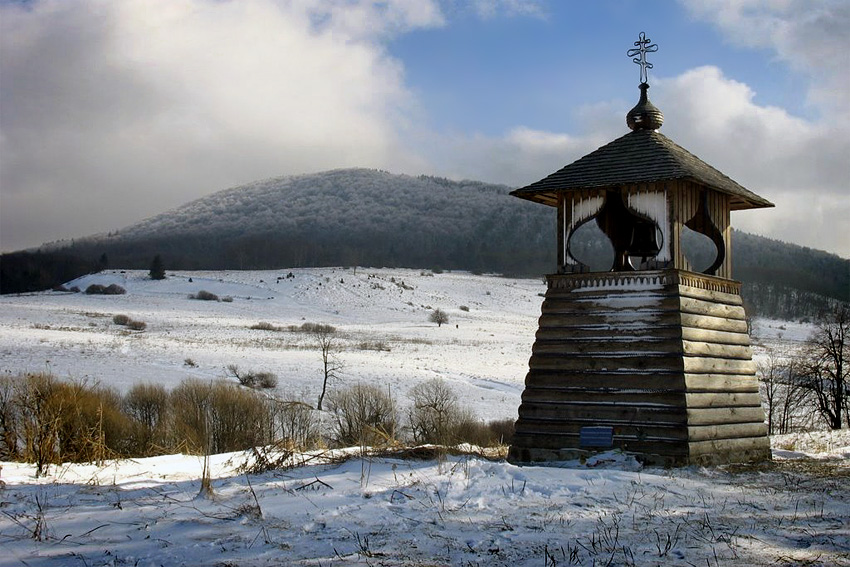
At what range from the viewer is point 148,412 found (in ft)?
94.2

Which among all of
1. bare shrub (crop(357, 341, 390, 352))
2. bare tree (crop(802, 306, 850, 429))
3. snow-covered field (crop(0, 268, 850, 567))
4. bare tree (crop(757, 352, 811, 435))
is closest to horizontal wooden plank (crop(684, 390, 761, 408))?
snow-covered field (crop(0, 268, 850, 567))

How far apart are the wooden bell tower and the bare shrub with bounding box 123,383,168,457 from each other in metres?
16.5

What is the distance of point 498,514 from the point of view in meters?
7.58

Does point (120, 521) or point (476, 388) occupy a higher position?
point (120, 521)

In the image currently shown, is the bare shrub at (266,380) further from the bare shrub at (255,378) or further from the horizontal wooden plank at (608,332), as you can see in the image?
the horizontal wooden plank at (608,332)

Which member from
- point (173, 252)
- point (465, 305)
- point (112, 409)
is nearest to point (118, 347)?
point (112, 409)

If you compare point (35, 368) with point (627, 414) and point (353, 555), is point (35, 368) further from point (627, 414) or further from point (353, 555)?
point (353, 555)

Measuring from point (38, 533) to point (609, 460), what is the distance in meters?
8.40

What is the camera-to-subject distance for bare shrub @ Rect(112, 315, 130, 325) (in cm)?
5849

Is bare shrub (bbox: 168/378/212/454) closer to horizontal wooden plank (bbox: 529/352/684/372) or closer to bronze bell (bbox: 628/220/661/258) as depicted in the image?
horizontal wooden plank (bbox: 529/352/684/372)

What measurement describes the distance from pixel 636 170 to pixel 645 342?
3.07 meters

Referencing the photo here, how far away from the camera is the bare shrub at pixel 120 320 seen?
5849 centimetres

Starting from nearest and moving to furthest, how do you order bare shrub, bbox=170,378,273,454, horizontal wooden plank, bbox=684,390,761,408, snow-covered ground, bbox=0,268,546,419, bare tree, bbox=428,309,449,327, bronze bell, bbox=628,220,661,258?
1. horizontal wooden plank, bbox=684,390,761,408
2. bronze bell, bbox=628,220,661,258
3. bare shrub, bbox=170,378,273,454
4. snow-covered ground, bbox=0,268,546,419
5. bare tree, bbox=428,309,449,327

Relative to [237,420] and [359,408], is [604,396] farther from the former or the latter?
[359,408]
